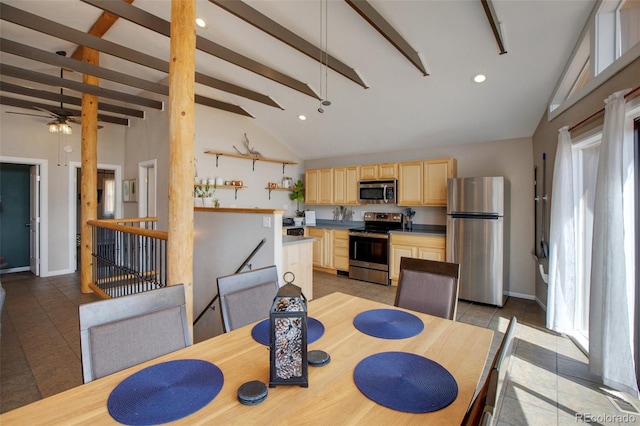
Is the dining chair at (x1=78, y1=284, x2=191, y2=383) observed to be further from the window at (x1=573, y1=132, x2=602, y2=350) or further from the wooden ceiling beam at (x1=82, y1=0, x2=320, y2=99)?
the window at (x1=573, y1=132, x2=602, y2=350)

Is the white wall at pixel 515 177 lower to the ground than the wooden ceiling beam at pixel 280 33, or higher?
lower

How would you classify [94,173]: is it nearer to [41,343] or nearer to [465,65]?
[41,343]

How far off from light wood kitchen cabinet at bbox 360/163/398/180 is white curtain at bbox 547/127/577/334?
2.50m

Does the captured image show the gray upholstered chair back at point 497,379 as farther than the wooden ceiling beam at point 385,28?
No

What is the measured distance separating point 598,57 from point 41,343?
574 centimetres

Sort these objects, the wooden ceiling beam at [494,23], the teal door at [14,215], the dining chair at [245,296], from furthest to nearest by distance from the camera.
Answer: the teal door at [14,215] → the wooden ceiling beam at [494,23] → the dining chair at [245,296]

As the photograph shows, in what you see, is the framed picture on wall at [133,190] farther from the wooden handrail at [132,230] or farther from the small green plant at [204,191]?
the small green plant at [204,191]

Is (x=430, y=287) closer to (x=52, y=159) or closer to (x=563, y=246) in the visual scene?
(x=563, y=246)

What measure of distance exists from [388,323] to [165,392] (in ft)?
3.35

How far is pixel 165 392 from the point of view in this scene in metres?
0.97

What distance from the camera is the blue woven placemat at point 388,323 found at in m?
1.43

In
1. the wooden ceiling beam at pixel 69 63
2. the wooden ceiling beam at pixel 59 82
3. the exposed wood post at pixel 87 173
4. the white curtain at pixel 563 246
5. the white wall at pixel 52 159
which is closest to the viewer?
the white curtain at pixel 563 246

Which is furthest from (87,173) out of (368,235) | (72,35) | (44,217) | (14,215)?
(368,235)

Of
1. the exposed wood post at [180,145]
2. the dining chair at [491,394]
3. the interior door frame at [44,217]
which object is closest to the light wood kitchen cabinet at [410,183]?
the exposed wood post at [180,145]
